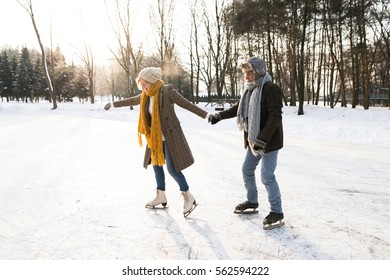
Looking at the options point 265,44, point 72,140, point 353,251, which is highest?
point 265,44

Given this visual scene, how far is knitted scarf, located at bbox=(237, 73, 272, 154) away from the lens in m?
3.05

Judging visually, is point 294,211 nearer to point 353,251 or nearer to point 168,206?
point 353,251

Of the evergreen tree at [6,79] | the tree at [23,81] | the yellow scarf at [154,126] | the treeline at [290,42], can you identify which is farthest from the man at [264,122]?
the evergreen tree at [6,79]

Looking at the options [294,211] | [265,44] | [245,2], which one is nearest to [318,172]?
[294,211]

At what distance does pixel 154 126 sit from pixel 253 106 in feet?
3.77

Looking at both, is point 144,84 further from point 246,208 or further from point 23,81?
point 23,81

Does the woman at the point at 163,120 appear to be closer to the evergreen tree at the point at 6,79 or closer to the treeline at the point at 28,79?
the treeline at the point at 28,79

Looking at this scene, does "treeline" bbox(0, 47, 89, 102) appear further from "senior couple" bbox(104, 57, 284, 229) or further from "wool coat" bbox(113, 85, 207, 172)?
"wool coat" bbox(113, 85, 207, 172)

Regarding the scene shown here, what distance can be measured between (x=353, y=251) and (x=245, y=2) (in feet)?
65.3

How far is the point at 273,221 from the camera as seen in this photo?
3.19 m

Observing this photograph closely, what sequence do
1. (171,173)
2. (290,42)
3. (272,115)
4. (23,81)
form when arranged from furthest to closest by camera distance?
(23,81) < (290,42) < (171,173) < (272,115)

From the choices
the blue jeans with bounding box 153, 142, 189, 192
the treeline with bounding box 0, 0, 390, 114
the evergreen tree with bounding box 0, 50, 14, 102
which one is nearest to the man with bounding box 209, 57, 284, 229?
the blue jeans with bounding box 153, 142, 189, 192

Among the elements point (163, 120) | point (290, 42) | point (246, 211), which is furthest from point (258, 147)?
point (290, 42)

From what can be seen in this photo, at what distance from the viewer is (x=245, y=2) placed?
1973 cm
